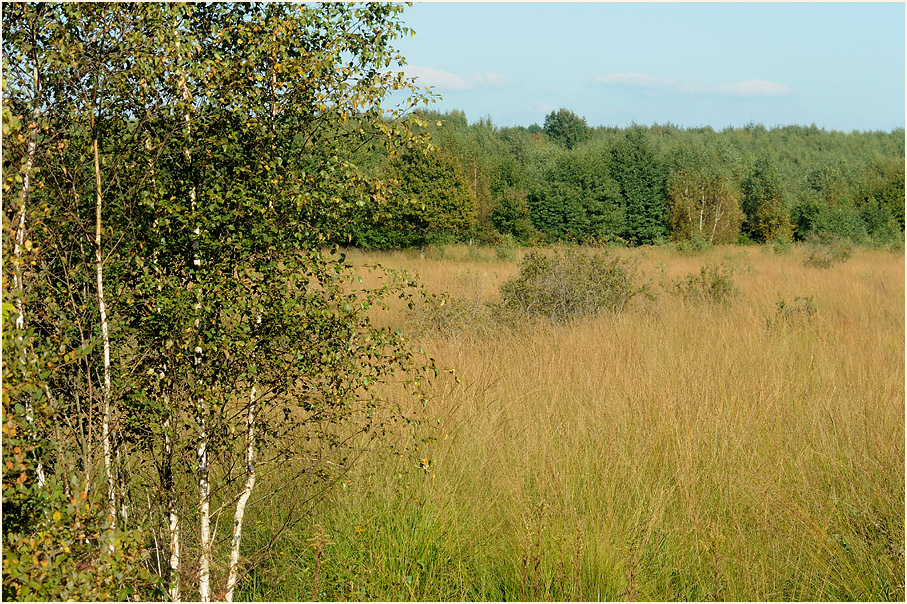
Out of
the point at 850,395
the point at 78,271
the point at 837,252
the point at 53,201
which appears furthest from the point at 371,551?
the point at 837,252

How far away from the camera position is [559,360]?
6418 millimetres

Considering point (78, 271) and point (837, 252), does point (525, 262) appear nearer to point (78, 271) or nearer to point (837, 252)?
point (78, 271)

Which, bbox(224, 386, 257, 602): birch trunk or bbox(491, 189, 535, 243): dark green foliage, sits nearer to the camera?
bbox(224, 386, 257, 602): birch trunk

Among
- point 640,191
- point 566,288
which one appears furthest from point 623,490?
point 640,191

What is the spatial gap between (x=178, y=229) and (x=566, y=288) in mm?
6653

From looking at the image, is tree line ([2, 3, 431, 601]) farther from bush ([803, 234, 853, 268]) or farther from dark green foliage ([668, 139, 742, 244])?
dark green foliage ([668, 139, 742, 244])

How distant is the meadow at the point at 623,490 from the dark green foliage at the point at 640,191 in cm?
3082

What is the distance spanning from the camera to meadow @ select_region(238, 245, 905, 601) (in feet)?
11.2

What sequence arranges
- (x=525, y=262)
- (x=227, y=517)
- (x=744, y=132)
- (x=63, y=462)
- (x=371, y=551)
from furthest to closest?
(x=744, y=132), (x=525, y=262), (x=227, y=517), (x=371, y=551), (x=63, y=462)

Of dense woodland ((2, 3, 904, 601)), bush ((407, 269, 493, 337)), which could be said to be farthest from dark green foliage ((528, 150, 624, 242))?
dense woodland ((2, 3, 904, 601))

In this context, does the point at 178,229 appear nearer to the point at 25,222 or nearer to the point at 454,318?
the point at 25,222

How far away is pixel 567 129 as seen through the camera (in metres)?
71.4

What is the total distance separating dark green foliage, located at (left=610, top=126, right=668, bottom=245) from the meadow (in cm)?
3082

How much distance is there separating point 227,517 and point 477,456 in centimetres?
151
